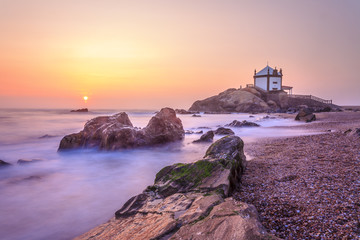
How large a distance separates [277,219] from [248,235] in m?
1.04

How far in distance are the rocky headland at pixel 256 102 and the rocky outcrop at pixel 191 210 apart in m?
55.4

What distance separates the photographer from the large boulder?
59.1 m

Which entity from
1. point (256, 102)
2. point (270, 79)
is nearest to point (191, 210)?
point (256, 102)

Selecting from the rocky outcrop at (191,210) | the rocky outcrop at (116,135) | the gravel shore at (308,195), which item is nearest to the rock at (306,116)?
the rocky outcrop at (116,135)

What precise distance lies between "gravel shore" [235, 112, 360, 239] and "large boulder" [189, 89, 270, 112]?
5544 centimetres

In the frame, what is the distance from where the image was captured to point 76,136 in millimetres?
11398

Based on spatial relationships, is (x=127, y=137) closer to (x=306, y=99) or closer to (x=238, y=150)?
(x=238, y=150)

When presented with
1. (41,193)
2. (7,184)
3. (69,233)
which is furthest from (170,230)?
(7,184)

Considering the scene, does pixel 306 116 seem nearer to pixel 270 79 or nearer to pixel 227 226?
pixel 227 226

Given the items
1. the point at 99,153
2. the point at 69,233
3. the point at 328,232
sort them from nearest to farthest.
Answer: the point at 328,232
the point at 69,233
the point at 99,153

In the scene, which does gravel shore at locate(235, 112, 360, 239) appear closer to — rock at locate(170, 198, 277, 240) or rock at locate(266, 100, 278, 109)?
rock at locate(170, 198, 277, 240)

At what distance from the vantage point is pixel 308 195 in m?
3.35

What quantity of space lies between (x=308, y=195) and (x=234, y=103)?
2447 inches

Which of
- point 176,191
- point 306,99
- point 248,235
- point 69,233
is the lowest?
point 69,233
